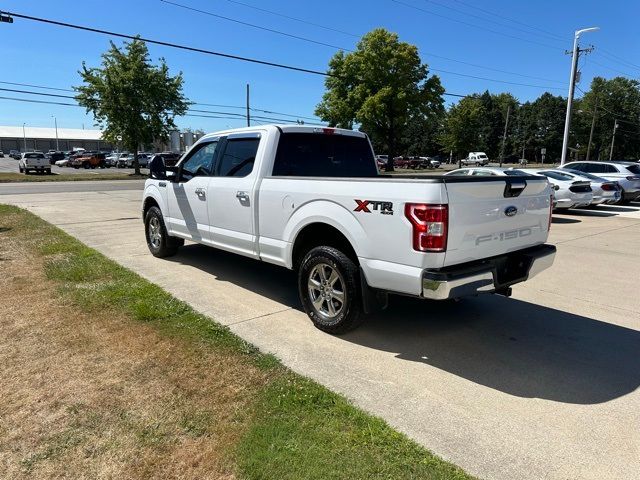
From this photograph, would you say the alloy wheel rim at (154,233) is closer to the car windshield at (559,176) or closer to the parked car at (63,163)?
the car windshield at (559,176)

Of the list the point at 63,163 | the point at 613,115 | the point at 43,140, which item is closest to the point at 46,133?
the point at 43,140

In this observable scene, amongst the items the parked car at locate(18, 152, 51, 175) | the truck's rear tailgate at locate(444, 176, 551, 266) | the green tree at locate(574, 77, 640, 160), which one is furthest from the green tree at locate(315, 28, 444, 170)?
the green tree at locate(574, 77, 640, 160)

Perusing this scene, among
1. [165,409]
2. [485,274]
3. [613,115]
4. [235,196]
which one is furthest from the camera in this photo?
[613,115]

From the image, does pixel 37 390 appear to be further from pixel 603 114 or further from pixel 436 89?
pixel 603 114

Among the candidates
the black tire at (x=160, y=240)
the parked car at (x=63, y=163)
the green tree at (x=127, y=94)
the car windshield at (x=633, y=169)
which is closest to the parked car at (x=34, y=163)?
the green tree at (x=127, y=94)

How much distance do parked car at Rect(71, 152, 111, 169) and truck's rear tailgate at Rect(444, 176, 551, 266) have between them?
6022cm

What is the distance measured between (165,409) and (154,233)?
16.6ft

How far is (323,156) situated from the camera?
5609mm

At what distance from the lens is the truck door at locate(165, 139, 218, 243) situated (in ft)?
20.1

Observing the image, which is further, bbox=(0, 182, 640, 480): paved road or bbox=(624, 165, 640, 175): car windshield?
bbox=(624, 165, 640, 175): car windshield

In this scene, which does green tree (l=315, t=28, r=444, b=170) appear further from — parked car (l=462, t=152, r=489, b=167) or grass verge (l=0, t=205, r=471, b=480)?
grass verge (l=0, t=205, r=471, b=480)

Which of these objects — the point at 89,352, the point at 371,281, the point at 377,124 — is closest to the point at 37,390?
the point at 89,352

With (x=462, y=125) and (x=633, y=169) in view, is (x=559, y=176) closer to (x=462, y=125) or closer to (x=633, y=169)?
(x=633, y=169)

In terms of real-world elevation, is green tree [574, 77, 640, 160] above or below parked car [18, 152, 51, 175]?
above
